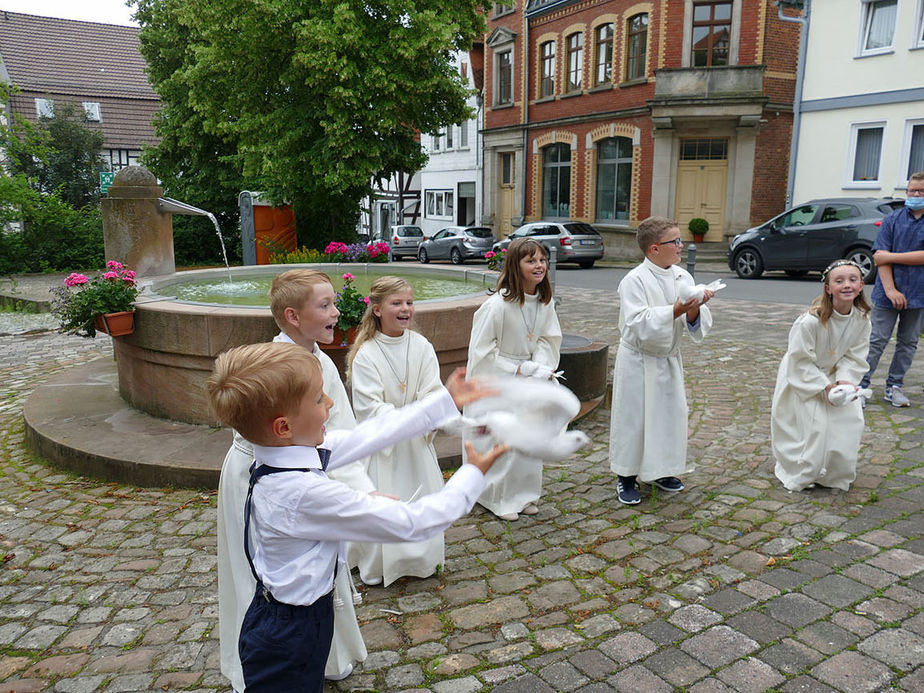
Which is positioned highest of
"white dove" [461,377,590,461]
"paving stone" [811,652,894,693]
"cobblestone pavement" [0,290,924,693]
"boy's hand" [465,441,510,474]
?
"white dove" [461,377,590,461]

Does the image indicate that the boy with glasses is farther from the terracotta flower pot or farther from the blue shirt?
the terracotta flower pot

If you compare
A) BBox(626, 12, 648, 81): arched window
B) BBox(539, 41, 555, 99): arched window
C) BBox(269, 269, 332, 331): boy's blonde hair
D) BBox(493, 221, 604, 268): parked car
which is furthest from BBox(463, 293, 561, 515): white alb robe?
BBox(539, 41, 555, 99): arched window

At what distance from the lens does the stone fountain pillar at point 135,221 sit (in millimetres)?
9266

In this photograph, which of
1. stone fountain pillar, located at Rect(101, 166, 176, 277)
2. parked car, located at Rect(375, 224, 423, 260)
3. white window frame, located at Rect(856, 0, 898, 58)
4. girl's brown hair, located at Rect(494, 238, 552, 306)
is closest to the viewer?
girl's brown hair, located at Rect(494, 238, 552, 306)

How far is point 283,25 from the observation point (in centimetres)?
1769

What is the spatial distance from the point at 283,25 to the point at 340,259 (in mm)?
9739

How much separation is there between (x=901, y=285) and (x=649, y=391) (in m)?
3.70

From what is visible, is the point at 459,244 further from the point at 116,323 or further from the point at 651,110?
the point at 116,323

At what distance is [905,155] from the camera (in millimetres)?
20922

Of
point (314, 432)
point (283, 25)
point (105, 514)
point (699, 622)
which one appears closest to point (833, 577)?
point (699, 622)

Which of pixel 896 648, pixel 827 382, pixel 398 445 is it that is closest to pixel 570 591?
pixel 398 445

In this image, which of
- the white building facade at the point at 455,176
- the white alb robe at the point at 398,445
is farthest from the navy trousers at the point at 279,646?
the white building facade at the point at 455,176

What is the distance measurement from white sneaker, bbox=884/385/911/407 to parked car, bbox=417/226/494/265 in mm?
20883

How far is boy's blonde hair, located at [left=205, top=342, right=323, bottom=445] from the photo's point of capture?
2.03m
